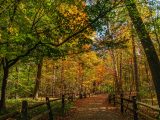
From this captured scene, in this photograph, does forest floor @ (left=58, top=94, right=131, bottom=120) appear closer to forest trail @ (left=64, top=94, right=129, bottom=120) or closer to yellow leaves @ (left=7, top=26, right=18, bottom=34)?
forest trail @ (left=64, top=94, right=129, bottom=120)

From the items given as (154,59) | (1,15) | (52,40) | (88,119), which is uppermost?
Answer: (1,15)

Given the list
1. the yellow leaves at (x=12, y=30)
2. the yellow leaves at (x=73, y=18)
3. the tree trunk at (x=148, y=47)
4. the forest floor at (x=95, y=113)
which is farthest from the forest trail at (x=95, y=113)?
the yellow leaves at (x=12, y=30)

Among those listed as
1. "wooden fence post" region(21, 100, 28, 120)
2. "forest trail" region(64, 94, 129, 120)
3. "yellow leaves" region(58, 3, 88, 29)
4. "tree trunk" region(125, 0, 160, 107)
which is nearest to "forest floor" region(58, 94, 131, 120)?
"forest trail" region(64, 94, 129, 120)

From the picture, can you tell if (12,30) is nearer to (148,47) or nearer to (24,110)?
(24,110)

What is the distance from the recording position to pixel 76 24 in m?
15.7

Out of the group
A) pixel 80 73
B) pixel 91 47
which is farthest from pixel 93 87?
pixel 91 47

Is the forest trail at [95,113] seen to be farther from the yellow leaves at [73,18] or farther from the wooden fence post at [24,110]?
the wooden fence post at [24,110]

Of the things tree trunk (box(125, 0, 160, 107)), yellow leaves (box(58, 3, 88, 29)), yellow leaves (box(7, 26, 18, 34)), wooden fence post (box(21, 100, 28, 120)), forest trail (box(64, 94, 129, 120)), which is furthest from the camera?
forest trail (box(64, 94, 129, 120))

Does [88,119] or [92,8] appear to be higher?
[92,8]

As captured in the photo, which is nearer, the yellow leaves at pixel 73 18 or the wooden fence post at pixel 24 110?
the wooden fence post at pixel 24 110

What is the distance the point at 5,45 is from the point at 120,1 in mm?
6267

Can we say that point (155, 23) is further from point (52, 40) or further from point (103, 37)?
point (52, 40)

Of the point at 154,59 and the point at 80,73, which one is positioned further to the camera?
the point at 80,73

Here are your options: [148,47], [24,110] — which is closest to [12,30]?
[24,110]
